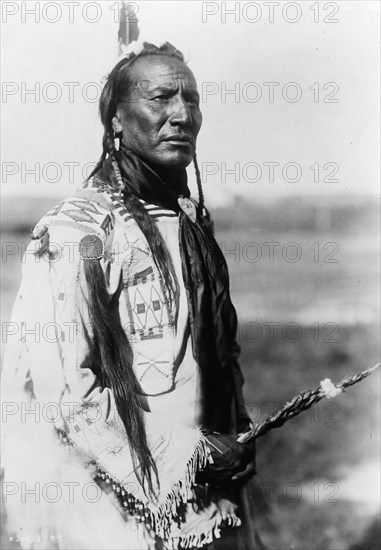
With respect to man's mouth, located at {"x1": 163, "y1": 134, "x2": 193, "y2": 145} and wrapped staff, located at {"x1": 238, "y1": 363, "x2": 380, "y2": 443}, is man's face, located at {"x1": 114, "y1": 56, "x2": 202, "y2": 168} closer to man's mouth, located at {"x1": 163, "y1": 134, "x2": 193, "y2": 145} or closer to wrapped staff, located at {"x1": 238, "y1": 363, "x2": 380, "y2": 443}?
man's mouth, located at {"x1": 163, "y1": 134, "x2": 193, "y2": 145}

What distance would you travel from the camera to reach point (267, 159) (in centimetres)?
312

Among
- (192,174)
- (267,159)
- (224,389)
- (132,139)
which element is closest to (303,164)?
(267,159)

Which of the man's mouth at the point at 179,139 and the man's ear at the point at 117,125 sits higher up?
the man's ear at the point at 117,125

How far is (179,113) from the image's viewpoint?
3.01m

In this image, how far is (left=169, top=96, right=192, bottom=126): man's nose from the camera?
3008 millimetres

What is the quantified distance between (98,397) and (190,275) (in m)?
0.51

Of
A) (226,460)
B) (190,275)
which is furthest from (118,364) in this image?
(226,460)

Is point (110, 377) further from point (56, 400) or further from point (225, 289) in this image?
point (225, 289)

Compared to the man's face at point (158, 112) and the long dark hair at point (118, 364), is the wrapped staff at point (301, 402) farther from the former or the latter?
the man's face at point (158, 112)

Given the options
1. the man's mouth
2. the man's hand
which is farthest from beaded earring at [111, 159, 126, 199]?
the man's hand

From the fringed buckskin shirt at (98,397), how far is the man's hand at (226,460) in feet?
0.10

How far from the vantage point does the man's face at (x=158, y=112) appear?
3.00m

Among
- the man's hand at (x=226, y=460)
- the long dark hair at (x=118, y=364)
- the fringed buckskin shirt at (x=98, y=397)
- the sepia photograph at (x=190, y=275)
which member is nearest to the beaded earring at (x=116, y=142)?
the sepia photograph at (x=190, y=275)

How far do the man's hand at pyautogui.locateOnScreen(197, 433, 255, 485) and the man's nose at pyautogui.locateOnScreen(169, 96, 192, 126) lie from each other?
1.07m
